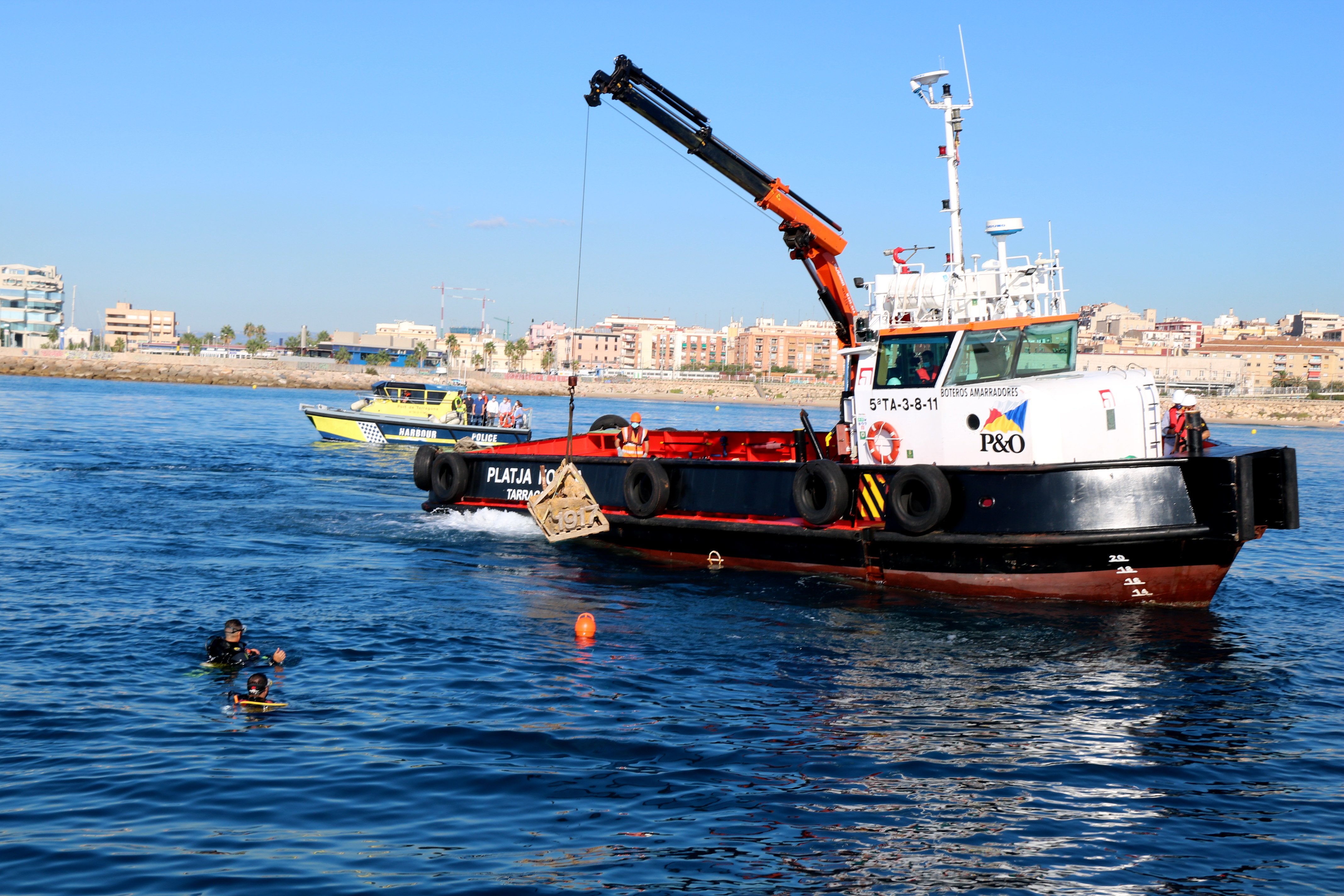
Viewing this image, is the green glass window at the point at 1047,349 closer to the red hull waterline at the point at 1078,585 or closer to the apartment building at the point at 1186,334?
the red hull waterline at the point at 1078,585

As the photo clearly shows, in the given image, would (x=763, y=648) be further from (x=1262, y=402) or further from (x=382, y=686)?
(x=1262, y=402)

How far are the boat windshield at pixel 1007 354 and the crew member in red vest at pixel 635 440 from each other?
20.8ft

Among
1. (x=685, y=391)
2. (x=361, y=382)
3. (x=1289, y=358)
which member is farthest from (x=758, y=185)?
(x=1289, y=358)

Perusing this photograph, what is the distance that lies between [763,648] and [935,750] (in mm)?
3275

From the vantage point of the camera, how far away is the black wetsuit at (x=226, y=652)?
977cm

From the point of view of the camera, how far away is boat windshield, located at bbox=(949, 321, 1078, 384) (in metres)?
13.4

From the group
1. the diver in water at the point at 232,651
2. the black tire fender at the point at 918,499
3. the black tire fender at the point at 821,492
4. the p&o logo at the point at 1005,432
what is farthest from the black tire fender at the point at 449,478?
the p&o logo at the point at 1005,432

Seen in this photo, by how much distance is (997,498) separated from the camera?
41.8 ft

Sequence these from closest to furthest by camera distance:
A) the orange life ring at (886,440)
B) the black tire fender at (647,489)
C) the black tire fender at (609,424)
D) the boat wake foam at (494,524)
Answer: the orange life ring at (886,440), the black tire fender at (647,489), the boat wake foam at (494,524), the black tire fender at (609,424)

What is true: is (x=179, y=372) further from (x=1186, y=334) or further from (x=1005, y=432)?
(x=1186, y=334)

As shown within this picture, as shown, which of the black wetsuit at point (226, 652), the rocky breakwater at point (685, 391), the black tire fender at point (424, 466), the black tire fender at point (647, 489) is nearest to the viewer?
the black wetsuit at point (226, 652)

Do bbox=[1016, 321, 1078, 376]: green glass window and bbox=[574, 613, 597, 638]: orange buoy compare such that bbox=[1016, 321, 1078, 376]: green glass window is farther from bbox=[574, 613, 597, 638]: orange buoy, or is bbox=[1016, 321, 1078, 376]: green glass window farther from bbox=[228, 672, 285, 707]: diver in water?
bbox=[228, 672, 285, 707]: diver in water

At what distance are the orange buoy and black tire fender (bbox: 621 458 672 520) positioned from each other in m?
4.57

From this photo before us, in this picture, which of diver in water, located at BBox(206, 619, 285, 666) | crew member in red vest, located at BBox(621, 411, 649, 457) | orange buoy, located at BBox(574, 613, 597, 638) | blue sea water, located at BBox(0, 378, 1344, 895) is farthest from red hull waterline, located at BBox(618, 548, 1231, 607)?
diver in water, located at BBox(206, 619, 285, 666)
